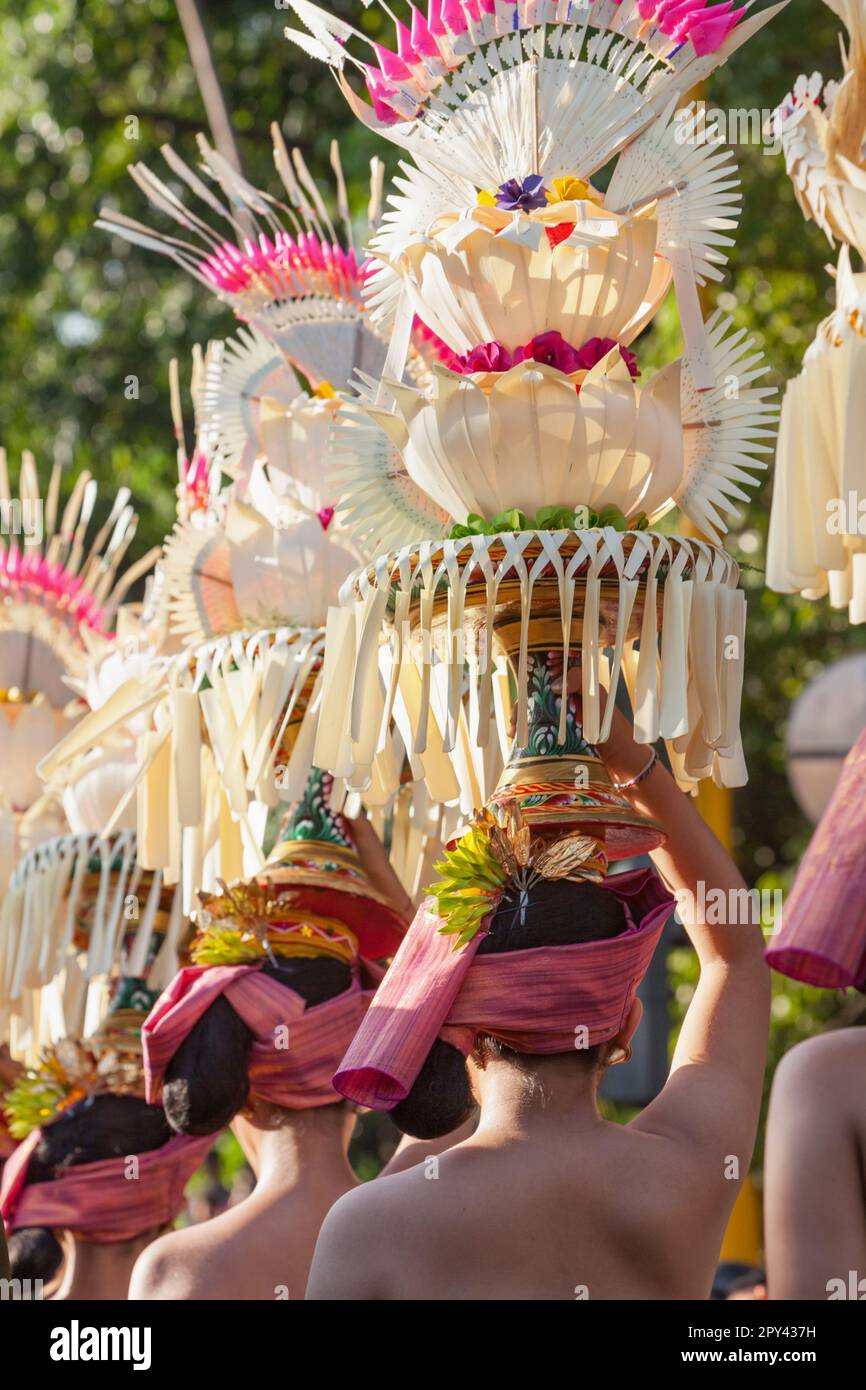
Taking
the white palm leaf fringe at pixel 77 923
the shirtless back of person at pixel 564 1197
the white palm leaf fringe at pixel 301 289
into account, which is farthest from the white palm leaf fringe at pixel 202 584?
the shirtless back of person at pixel 564 1197

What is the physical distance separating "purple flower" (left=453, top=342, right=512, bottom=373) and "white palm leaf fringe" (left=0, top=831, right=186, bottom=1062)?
1.52m

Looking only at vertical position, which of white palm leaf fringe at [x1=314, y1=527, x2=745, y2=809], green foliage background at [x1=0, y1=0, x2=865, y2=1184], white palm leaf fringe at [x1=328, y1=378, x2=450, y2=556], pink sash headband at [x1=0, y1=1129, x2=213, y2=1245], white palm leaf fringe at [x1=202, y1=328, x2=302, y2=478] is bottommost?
pink sash headband at [x1=0, y1=1129, x2=213, y2=1245]

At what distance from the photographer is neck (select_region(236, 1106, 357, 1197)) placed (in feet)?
11.1

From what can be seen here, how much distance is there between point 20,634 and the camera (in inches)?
198

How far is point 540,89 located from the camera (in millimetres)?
2848

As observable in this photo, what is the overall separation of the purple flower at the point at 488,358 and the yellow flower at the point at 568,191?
0.23 meters

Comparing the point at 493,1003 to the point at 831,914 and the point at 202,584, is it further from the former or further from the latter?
the point at 202,584

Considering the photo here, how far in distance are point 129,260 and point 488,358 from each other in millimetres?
8449

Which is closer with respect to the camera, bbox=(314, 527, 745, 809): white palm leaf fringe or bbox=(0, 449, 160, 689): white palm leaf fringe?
bbox=(314, 527, 745, 809): white palm leaf fringe

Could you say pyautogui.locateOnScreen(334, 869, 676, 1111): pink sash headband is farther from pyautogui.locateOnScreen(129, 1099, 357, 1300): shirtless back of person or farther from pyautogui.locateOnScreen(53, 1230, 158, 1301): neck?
pyautogui.locateOnScreen(53, 1230, 158, 1301): neck

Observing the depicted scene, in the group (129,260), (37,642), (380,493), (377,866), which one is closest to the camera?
(380,493)

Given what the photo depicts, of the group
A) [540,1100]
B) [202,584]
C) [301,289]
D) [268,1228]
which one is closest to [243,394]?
[301,289]

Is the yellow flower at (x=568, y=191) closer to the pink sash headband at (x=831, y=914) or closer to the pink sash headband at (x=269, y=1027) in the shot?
the pink sash headband at (x=831, y=914)

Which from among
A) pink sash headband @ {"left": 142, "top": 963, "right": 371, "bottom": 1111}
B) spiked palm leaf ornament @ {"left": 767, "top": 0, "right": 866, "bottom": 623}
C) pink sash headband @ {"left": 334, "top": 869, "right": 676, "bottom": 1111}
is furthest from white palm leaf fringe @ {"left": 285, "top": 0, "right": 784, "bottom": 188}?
pink sash headband @ {"left": 142, "top": 963, "right": 371, "bottom": 1111}
